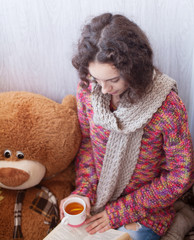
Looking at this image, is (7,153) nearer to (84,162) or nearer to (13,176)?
(13,176)

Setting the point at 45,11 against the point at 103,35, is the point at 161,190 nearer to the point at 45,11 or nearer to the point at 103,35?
the point at 103,35

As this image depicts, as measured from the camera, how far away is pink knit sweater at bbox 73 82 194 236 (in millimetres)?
793

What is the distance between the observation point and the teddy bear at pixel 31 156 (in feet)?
3.05

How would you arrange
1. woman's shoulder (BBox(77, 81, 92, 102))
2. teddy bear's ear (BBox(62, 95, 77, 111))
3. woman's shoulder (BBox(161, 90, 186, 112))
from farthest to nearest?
1. teddy bear's ear (BBox(62, 95, 77, 111))
2. woman's shoulder (BBox(77, 81, 92, 102))
3. woman's shoulder (BBox(161, 90, 186, 112))

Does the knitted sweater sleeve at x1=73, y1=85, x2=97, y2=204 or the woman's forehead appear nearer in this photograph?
the woman's forehead

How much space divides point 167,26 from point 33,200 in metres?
0.83

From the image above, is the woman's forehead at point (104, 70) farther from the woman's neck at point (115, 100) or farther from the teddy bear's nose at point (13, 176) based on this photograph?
the teddy bear's nose at point (13, 176)

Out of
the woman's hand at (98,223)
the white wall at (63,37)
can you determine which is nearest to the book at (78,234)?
the woman's hand at (98,223)

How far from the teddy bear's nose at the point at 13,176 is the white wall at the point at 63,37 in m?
0.39

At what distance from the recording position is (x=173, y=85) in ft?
2.65

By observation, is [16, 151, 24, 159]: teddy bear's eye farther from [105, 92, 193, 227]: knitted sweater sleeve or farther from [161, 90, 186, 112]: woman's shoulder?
[161, 90, 186, 112]: woman's shoulder

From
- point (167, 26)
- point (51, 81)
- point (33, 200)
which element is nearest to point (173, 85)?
point (167, 26)

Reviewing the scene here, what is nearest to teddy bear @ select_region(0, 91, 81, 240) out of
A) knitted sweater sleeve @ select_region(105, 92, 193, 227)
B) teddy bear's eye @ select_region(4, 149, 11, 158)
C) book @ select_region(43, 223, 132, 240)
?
teddy bear's eye @ select_region(4, 149, 11, 158)

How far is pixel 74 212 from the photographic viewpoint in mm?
869
